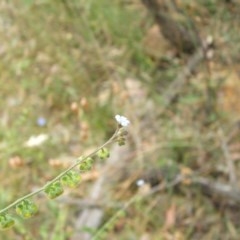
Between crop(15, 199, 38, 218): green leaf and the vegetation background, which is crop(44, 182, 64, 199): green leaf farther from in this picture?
the vegetation background

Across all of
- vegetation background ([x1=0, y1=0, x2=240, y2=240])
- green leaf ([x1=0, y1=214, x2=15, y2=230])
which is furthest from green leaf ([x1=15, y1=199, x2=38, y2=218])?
vegetation background ([x1=0, y1=0, x2=240, y2=240])

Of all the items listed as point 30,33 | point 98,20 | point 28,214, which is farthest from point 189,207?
point 28,214

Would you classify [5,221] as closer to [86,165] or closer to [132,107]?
[86,165]

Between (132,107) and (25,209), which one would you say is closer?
(25,209)

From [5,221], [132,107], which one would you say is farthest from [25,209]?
[132,107]

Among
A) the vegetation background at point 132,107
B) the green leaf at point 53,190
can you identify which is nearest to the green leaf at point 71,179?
the green leaf at point 53,190
